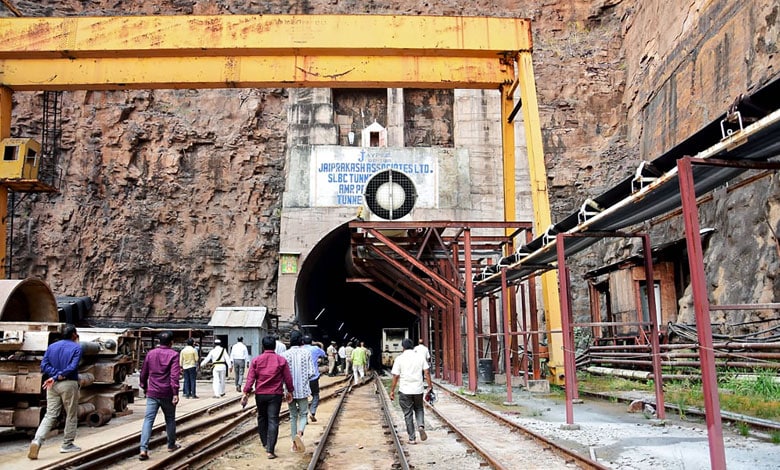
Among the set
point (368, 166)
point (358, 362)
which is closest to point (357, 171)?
point (368, 166)

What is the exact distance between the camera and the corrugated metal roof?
24016mm

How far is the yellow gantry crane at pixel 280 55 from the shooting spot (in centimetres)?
1584

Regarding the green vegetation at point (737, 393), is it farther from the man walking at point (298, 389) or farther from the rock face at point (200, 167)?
the rock face at point (200, 167)

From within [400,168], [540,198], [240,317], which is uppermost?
[400,168]

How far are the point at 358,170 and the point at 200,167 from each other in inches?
301

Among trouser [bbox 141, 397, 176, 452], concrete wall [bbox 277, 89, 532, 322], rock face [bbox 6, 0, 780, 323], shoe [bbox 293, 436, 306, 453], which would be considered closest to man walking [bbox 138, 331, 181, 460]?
trouser [bbox 141, 397, 176, 452]

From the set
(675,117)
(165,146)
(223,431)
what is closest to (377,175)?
(165,146)

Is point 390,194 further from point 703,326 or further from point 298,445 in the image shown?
point 703,326

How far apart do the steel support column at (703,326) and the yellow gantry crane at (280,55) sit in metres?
9.58

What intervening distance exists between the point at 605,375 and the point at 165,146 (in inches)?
878

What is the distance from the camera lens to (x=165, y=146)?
30.0 metres

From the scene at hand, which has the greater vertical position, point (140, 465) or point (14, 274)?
point (14, 274)

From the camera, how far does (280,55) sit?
16406 mm

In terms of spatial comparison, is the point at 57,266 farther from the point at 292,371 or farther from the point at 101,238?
the point at 292,371
